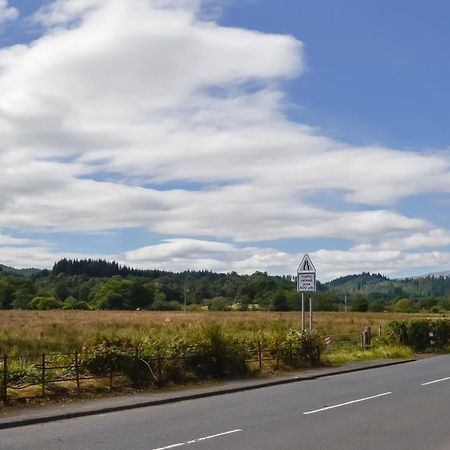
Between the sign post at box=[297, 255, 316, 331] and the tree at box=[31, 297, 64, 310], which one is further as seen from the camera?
the tree at box=[31, 297, 64, 310]

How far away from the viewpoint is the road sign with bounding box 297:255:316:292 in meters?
23.0

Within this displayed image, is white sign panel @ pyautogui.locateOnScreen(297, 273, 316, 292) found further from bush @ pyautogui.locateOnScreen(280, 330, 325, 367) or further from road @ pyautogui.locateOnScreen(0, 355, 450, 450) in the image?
road @ pyautogui.locateOnScreen(0, 355, 450, 450)

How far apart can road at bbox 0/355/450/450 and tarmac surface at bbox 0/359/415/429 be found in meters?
0.31

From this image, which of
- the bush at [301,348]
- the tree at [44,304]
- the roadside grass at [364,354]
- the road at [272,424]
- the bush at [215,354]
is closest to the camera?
the road at [272,424]

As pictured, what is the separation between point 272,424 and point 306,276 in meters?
11.8

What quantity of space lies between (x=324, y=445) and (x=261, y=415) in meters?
2.98

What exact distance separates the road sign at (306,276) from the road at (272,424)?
20.3 feet

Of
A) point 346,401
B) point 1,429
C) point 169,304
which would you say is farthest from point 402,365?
point 169,304

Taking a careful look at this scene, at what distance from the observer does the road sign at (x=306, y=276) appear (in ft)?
75.4

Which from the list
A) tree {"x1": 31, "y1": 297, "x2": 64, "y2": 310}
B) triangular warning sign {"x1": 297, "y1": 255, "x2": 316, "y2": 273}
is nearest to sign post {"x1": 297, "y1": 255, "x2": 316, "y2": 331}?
triangular warning sign {"x1": 297, "y1": 255, "x2": 316, "y2": 273}

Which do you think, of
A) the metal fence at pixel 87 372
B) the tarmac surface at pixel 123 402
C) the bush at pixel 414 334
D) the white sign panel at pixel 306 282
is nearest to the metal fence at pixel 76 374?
the metal fence at pixel 87 372

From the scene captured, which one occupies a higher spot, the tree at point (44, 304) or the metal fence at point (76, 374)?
the tree at point (44, 304)

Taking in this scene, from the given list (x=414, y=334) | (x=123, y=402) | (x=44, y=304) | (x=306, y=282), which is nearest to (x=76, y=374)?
(x=123, y=402)

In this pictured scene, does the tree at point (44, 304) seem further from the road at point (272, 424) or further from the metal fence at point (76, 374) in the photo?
the road at point (272, 424)
